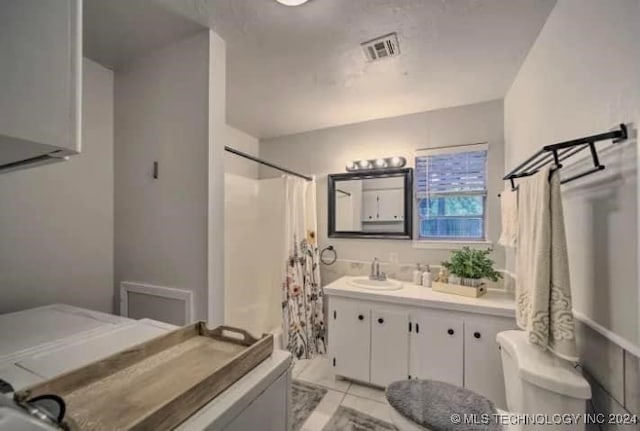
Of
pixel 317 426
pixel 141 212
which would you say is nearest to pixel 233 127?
pixel 141 212

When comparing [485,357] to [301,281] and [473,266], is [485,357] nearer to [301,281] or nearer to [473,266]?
[473,266]

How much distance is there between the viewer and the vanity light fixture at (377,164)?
8.46 ft

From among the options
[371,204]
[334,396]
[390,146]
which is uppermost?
[390,146]

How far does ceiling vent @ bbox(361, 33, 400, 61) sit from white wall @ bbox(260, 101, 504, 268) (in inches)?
39.5

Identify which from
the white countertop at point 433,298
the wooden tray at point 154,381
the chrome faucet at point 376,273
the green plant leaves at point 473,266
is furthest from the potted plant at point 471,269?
the wooden tray at point 154,381

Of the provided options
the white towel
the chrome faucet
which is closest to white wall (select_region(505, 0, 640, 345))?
the white towel

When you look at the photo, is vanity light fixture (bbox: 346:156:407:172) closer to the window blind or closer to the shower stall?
the window blind

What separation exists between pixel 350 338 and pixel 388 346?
0.30m

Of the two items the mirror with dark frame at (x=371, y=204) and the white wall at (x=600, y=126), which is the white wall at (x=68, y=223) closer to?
the mirror with dark frame at (x=371, y=204)

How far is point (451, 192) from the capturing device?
244 cm

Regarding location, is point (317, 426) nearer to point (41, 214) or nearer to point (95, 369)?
point (95, 369)

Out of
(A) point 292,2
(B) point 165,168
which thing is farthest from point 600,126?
(B) point 165,168

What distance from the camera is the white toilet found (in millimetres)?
938

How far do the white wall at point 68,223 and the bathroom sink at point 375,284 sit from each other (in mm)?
1830
